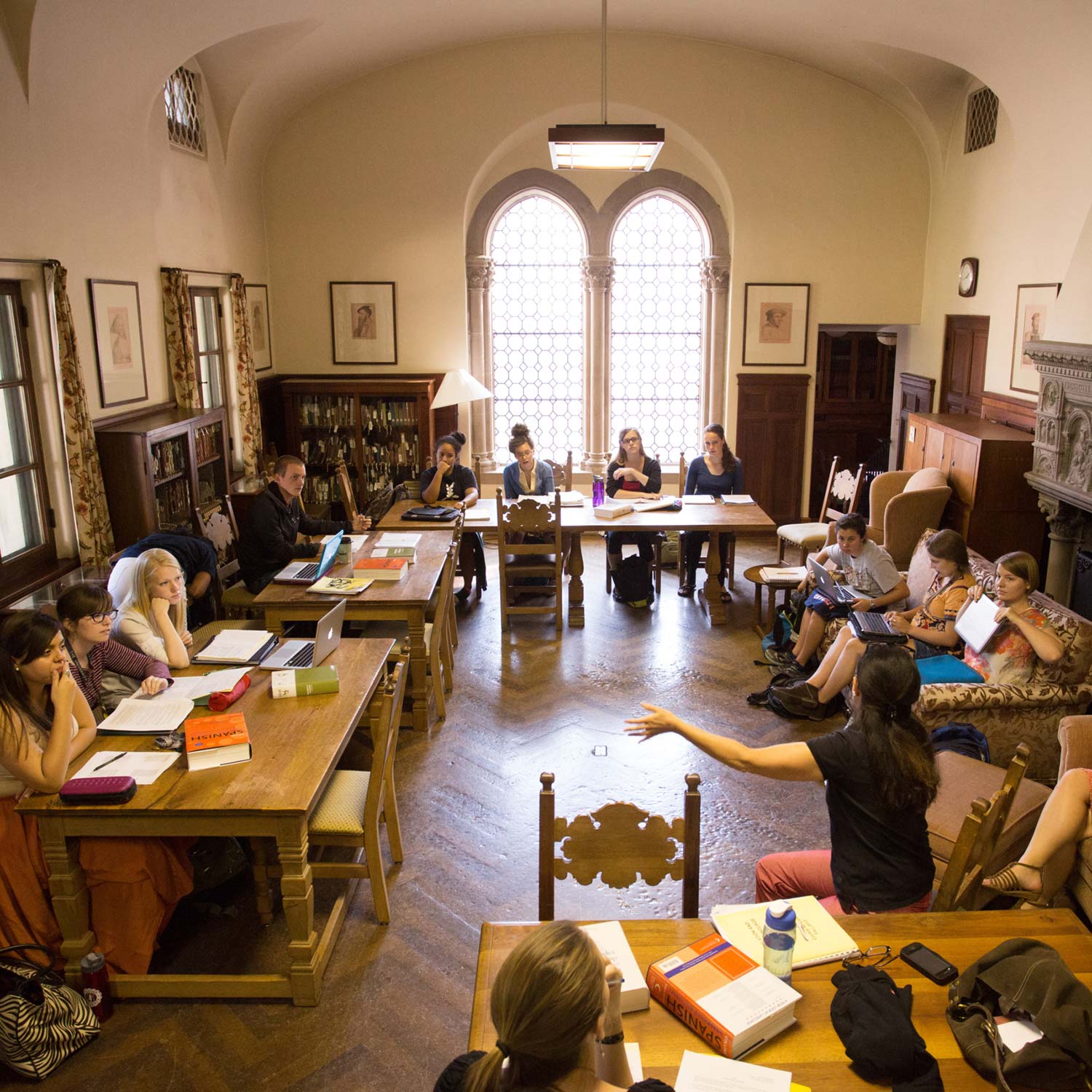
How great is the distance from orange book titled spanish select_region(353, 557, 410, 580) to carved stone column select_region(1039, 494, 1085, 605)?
4115 millimetres

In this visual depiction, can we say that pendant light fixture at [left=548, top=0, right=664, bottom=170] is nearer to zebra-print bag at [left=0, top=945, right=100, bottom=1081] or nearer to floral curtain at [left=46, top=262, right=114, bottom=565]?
floral curtain at [left=46, top=262, right=114, bottom=565]

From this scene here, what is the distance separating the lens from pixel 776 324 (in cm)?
943

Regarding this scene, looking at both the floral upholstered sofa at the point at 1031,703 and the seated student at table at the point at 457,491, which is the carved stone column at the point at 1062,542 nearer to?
the floral upholstered sofa at the point at 1031,703

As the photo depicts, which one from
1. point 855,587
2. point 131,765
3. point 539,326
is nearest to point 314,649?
point 131,765

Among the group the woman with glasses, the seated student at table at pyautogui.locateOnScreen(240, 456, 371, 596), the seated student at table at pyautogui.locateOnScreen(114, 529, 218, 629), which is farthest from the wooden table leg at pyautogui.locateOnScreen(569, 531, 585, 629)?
the woman with glasses

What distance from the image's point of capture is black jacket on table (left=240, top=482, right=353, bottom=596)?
19.7 feet

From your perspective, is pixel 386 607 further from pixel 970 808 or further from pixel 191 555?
pixel 970 808

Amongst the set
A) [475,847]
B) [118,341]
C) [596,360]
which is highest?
[118,341]

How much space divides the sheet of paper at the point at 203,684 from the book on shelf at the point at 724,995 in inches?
90.5

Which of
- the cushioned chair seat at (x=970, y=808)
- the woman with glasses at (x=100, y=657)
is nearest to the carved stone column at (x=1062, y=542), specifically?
the cushioned chair seat at (x=970, y=808)

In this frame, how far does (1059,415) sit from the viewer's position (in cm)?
614

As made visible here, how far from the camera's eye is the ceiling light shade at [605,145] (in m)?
5.52

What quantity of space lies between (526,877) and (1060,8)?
18.5 feet

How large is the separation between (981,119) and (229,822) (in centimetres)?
780
